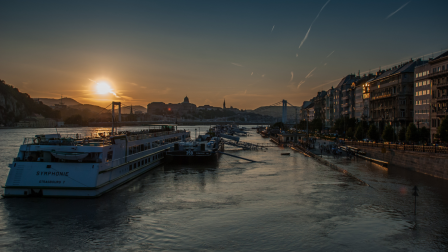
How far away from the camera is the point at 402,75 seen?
57125 millimetres

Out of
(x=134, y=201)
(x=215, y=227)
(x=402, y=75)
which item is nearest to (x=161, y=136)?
(x=134, y=201)

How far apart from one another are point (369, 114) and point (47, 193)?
64.9 metres

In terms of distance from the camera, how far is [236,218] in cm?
1934

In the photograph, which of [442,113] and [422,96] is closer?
[442,113]

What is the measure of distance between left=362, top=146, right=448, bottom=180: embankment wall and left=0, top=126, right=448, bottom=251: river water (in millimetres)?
1255

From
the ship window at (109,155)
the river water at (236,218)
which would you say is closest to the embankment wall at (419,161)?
the river water at (236,218)

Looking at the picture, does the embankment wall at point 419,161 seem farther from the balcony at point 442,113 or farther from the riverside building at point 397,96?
the riverside building at point 397,96

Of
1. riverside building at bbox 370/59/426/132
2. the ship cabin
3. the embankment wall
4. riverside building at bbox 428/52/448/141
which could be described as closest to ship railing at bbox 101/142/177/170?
the ship cabin

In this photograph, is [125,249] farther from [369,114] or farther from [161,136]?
[369,114]

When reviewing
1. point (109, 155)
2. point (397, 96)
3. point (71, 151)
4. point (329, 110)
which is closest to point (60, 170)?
point (71, 151)

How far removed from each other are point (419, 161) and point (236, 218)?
912 inches

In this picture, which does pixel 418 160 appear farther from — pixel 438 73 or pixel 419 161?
pixel 438 73

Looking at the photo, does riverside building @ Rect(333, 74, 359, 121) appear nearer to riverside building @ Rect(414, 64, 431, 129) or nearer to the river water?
riverside building @ Rect(414, 64, 431, 129)

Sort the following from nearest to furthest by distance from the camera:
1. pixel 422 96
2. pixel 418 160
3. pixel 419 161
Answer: pixel 419 161 < pixel 418 160 < pixel 422 96
